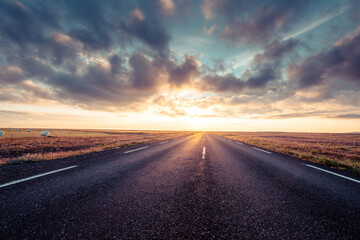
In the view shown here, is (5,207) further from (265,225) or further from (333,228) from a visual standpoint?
(333,228)

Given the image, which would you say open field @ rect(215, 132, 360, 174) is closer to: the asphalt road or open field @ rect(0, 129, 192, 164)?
the asphalt road

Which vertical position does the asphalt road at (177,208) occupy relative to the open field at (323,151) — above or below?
above

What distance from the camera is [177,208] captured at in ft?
9.24

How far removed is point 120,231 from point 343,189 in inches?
217

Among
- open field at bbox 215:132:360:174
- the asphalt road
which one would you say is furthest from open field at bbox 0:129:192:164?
open field at bbox 215:132:360:174

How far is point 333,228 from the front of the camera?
89.7 inches

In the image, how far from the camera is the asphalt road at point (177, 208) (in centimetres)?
211

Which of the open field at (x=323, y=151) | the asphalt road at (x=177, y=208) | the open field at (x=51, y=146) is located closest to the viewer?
the asphalt road at (x=177, y=208)

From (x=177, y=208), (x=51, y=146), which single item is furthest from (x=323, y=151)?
(x=51, y=146)

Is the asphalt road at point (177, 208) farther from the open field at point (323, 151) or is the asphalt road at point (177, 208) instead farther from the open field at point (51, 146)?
the open field at point (51, 146)

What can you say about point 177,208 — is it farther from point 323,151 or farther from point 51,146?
point 51,146

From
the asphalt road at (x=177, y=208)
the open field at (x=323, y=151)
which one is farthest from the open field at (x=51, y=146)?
the open field at (x=323, y=151)

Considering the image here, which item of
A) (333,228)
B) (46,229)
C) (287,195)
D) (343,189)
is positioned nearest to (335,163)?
(343,189)

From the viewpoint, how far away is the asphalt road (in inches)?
83.2
